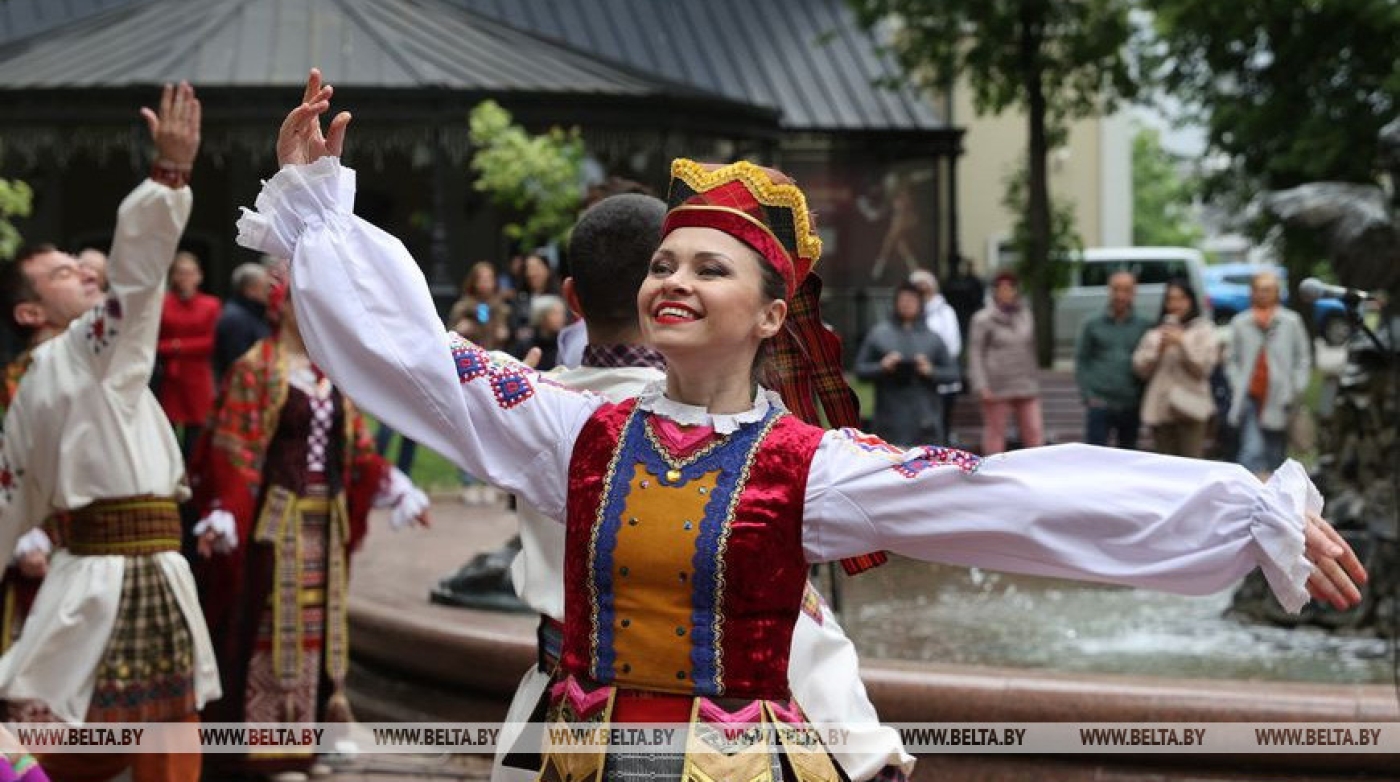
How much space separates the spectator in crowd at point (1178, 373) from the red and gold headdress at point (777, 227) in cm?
969

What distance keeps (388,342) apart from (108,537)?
2706mm

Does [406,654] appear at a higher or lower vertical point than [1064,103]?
lower

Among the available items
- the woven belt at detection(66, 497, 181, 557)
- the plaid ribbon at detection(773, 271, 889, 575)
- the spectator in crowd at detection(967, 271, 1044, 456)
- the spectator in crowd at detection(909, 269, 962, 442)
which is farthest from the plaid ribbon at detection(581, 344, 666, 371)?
the spectator in crowd at detection(909, 269, 962, 442)

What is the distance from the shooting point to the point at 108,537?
5883mm

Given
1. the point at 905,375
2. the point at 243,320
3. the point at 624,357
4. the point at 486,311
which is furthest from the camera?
the point at 905,375

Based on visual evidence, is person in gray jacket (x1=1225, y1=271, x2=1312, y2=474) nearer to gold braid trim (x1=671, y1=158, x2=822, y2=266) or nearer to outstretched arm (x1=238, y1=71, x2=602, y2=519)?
gold braid trim (x1=671, y1=158, x2=822, y2=266)

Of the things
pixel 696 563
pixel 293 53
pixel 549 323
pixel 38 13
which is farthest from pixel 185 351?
pixel 38 13

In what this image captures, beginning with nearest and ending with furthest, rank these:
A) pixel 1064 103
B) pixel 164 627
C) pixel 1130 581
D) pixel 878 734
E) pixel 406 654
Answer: pixel 1130 581, pixel 878 734, pixel 164 627, pixel 406 654, pixel 1064 103

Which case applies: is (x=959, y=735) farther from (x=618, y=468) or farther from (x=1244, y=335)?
(x=1244, y=335)

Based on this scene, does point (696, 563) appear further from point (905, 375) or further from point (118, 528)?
point (905, 375)

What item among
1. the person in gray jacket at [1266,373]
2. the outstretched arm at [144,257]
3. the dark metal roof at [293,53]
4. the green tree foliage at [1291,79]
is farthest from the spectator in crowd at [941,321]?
the outstretched arm at [144,257]

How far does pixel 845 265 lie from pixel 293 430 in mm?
27035

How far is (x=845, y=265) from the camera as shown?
33.9 meters

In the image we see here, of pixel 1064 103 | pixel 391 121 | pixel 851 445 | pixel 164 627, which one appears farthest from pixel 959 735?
pixel 1064 103
